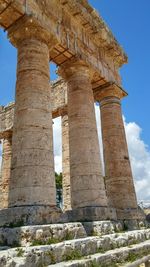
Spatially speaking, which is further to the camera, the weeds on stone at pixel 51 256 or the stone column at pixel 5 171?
the stone column at pixel 5 171

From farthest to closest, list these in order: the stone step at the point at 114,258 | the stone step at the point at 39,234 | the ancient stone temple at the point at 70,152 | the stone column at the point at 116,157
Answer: the stone column at the point at 116,157, the ancient stone temple at the point at 70,152, the stone step at the point at 39,234, the stone step at the point at 114,258

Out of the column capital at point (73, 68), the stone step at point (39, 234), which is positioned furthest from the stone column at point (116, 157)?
the stone step at point (39, 234)

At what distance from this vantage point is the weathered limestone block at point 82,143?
10.4 meters

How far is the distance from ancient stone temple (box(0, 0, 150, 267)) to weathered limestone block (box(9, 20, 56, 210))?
32 millimetres

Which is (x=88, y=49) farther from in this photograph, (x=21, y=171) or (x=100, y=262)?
(x=100, y=262)

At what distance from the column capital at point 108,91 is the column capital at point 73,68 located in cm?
248

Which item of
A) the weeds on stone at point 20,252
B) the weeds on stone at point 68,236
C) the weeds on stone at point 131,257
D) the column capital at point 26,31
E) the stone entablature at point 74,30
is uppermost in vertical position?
the stone entablature at point 74,30

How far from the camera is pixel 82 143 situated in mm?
11203

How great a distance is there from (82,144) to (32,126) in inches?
126

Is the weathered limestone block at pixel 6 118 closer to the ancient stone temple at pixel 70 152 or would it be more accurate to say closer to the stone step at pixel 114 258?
the ancient stone temple at pixel 70 152

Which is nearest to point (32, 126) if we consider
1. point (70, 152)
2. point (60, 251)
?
point (70, 152)

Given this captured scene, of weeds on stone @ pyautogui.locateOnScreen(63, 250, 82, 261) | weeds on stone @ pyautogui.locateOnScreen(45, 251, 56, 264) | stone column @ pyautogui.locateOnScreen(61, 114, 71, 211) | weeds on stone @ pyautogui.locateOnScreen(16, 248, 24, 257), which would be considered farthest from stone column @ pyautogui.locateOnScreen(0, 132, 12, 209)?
weeds on stone @ pyautogui.locateOnScreen(16, 248, 24, 257)

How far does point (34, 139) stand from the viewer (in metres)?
8.45

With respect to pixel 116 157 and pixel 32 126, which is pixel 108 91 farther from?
pixel 32 126
